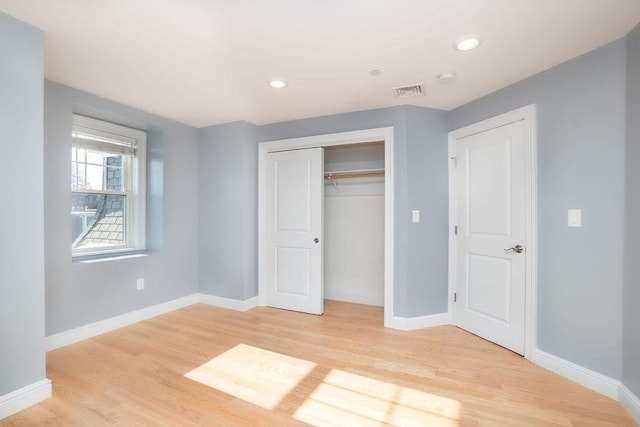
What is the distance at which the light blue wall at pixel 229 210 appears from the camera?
3604 mm

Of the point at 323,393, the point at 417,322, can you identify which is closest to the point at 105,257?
the point at 323,393

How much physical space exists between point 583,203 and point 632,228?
314 mm

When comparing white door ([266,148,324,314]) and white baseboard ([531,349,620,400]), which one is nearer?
white baseboard ([531,349,620,400])

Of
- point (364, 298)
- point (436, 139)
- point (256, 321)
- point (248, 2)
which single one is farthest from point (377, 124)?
point (256, 321)

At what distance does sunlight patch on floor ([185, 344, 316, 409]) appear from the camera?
1.94m

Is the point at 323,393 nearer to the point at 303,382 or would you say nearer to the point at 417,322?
the point at 303,382

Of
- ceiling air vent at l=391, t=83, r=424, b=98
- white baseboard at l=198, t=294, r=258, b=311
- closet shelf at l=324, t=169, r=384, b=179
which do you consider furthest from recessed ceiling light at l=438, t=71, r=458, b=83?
white baseboard at l=198, t=294, r=258, b=311

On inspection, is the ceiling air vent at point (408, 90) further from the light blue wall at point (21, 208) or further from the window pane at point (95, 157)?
the window pane at point (95, 157)

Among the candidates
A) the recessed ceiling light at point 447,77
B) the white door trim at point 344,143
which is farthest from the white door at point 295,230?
the recessed ceiling light at point 447,77

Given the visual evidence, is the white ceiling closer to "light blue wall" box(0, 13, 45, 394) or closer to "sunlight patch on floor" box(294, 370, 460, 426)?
"light blue wall" box(0, 13, 45, 394)

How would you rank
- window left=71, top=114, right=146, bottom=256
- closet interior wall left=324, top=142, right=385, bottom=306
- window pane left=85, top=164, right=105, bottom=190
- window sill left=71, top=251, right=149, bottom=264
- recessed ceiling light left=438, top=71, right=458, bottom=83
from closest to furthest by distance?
recessed ceiling light left=438, top=71, right=458, bottom=83, window sill left=71, top=251, right=149, bottom=264, window left=71, top=114, right=146, bottom=256, window pane left=85, top=164, right=105, bottom=190, closet interior wall left=324, top=142, right=385, bottom=306

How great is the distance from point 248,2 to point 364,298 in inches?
133

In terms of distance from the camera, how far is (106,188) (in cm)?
325

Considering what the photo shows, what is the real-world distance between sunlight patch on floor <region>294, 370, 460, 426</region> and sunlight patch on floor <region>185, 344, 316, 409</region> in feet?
0.75
